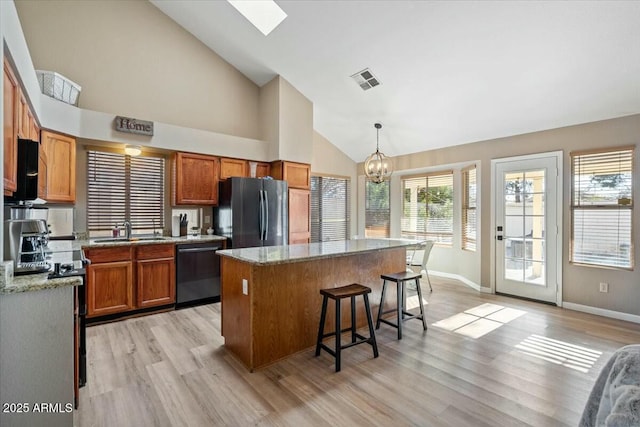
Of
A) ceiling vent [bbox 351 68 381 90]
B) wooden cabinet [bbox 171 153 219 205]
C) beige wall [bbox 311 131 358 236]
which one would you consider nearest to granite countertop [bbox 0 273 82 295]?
wooden cabinet [bbox 171 153 219 205]

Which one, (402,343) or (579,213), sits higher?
(579,213)

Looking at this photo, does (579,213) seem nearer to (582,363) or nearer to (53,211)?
(582,363)

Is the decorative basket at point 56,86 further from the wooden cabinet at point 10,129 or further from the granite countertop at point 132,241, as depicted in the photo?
the granite countertop at point 132,241

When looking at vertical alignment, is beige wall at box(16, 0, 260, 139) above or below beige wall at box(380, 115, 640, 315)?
above

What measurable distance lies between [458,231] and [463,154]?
1395mm

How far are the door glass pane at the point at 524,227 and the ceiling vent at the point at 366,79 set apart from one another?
2.48 m

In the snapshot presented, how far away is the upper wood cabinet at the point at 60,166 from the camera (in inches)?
130

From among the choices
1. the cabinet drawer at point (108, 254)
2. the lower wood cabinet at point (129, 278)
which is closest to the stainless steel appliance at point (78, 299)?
the cabinet drawer at point (108, 254)

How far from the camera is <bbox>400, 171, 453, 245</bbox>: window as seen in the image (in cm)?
584

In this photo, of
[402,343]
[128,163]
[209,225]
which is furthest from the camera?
[209,225]

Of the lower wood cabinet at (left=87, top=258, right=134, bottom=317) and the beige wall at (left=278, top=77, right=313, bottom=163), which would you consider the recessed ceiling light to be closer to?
the beige wall at (left=278, top=77, right=313, bottom=163)

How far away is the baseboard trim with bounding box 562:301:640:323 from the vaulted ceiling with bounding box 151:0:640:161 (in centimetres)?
240

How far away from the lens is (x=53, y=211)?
3.68 m

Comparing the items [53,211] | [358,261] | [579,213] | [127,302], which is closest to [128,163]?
[53,211]
